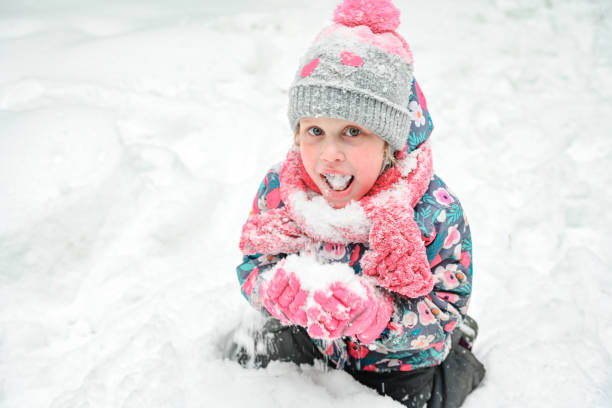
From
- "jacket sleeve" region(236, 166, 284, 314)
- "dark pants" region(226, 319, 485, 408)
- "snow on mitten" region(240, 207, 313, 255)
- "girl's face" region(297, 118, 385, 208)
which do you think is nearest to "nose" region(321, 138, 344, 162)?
"girl's face" region(297, 118, 385, 208)

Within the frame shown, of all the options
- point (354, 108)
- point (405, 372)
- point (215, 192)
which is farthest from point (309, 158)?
point (215, 192)

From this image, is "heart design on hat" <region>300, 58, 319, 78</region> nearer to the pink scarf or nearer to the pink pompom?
the pink pompom

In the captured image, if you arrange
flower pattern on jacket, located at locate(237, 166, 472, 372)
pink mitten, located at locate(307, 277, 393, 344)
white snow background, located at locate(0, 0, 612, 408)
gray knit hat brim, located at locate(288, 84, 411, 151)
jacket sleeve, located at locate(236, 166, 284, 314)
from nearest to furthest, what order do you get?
pink mitten, located at locate(307, 277, 393, 344)
gray knit hat brim, located at locate(288, 84, 411, 151)
flower pattern on jacket, located at locate(237, 166, 472, 372)
jacket sleeve, located at locate(236, 166, 284, 314)
white snow background, located at locate(0, 0, 612, 408)

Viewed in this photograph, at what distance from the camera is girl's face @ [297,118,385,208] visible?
1.18 metres

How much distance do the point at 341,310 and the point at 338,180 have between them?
0.38 meters

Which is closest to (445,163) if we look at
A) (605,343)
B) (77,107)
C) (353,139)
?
(605,343)

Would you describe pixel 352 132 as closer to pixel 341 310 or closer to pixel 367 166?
pixel 367 166

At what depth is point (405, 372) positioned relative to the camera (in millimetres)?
1447

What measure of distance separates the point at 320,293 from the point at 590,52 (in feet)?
13.1

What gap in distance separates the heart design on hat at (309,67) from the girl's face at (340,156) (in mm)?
121

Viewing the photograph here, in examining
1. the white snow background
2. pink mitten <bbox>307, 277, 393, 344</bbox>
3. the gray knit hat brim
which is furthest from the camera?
the white snow background

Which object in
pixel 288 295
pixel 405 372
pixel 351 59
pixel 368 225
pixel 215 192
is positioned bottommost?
pixel 405 372

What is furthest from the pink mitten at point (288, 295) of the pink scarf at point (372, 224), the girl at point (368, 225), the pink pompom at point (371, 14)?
the pink pompom at point (371, 14)

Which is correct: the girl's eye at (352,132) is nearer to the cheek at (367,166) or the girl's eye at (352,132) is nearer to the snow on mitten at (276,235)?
the cheek at (367,166)
